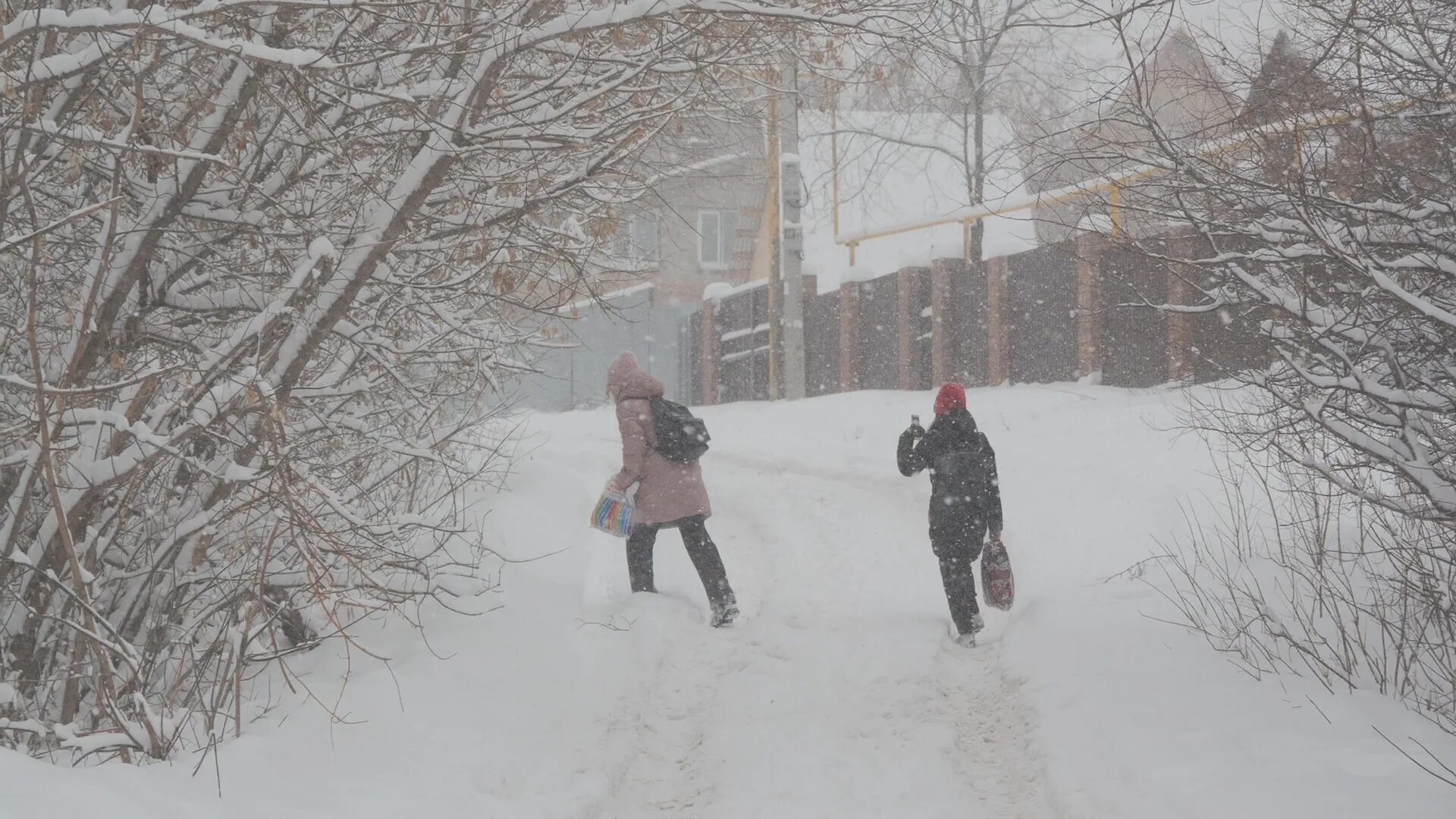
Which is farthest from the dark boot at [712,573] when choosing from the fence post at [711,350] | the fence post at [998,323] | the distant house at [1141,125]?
the fence post at [711,350]

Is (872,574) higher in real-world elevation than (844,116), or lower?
lower

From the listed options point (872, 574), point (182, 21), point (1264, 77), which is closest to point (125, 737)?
point (182, 21)

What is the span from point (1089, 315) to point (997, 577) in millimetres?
5792

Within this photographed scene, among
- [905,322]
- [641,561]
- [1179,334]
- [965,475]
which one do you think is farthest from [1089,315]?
[641,561]

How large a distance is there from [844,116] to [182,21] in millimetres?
14347

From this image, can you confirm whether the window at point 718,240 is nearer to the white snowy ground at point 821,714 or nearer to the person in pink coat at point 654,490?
the white snowy ground at point 821,714

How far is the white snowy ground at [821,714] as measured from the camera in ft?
12.9

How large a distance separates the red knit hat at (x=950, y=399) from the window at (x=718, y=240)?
86.1 feet

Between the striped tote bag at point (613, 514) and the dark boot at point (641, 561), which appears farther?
the dark boot at point (641, 561)

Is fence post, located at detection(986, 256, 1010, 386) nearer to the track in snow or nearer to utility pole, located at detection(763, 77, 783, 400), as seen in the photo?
utility pole, located at detection(763, 77, 783, 400)

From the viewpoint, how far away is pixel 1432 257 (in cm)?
371

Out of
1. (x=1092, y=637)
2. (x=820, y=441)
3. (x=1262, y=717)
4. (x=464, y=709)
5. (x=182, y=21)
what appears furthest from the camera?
(x=820, y=441)

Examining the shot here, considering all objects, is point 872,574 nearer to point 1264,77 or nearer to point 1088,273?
point 1264,77

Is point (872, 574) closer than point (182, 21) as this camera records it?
No
